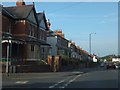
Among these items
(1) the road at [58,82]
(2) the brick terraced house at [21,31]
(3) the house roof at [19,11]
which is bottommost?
(1) the road at [58,82]

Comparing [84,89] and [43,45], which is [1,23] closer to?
[43,45]

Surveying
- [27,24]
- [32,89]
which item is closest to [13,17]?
[27,24]

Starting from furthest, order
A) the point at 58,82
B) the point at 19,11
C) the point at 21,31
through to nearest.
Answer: the point at 19,11
the point at 21,31
the point at 58,82

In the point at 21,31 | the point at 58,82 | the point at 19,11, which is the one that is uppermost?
the point at 19,11

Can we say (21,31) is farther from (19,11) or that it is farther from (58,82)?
(58,82)

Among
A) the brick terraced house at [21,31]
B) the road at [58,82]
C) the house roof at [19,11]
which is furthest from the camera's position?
the house roof at [19,11]

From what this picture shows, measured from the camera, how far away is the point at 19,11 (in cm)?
4778

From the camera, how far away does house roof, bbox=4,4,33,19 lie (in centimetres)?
4581

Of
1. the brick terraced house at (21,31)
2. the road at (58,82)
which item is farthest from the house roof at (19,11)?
the road at (58,82)

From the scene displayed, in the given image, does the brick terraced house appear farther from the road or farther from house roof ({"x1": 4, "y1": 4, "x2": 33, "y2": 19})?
the road

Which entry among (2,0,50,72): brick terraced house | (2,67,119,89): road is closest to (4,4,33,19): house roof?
(2,0,50,72): brick terraced house

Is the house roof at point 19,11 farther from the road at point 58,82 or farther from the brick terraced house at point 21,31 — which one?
the road at point 58,82

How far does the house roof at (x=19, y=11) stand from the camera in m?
45.8

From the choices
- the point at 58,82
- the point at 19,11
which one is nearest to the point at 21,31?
the point at 19,11
